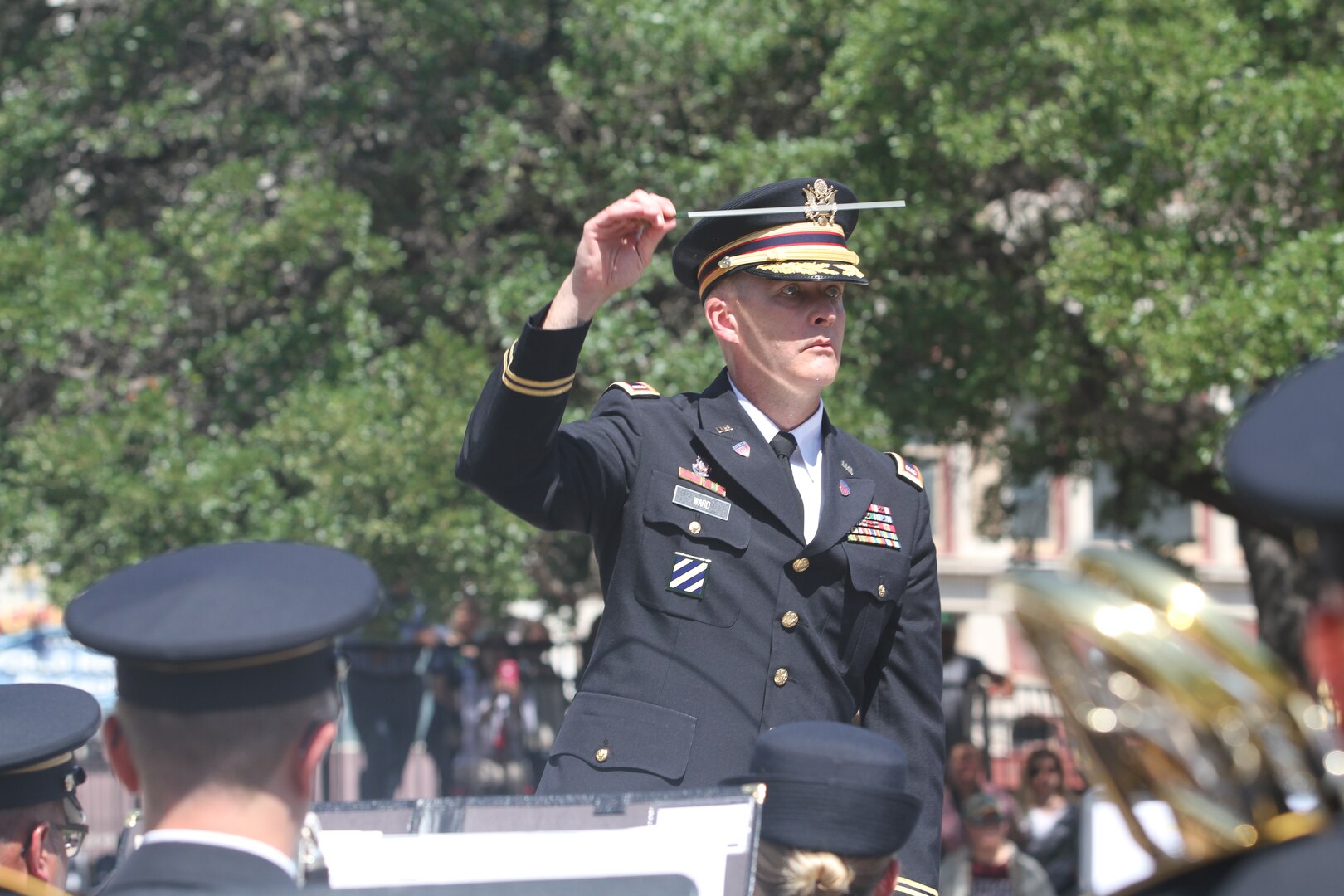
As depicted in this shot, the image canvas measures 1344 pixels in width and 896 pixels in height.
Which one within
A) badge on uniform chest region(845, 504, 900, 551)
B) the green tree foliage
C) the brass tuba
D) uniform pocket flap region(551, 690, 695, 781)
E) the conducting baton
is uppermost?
the green tree foliage

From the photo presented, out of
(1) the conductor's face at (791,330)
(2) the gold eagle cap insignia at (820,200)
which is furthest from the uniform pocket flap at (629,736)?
(2) the gold eagle cap insignia at (820,200)

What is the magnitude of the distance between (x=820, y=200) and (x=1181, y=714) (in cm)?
214

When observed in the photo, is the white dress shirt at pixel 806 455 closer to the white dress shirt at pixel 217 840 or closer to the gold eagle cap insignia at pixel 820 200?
the gold eagle cap insignia at pixel 820 200

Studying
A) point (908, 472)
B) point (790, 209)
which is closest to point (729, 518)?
point (908, 472)

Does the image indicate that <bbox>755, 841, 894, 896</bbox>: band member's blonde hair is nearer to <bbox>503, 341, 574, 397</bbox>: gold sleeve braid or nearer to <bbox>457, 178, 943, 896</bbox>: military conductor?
<bbox>457, 178, 943, 896</bbox>: military conductor

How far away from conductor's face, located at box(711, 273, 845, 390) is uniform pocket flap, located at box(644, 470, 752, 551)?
0.31m

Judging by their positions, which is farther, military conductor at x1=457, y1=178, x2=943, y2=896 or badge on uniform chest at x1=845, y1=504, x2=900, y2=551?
badge on uniform chest at x1=845, y1=504, x2=900, y2=551

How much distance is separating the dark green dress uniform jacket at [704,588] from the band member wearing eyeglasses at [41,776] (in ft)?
2.91

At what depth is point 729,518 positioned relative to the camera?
3.34 meters

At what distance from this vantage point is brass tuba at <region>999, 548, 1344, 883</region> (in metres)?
1.61

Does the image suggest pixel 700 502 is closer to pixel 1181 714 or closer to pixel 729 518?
pixel 729 518

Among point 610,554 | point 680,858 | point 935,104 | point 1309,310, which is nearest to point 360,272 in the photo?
point 935,104

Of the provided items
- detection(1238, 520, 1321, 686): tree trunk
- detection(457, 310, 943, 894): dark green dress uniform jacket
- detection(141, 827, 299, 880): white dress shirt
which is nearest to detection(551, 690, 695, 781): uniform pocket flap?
detection(457, 310, 943, 894): dark green dress uniform jacket

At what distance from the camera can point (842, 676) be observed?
3.35m
